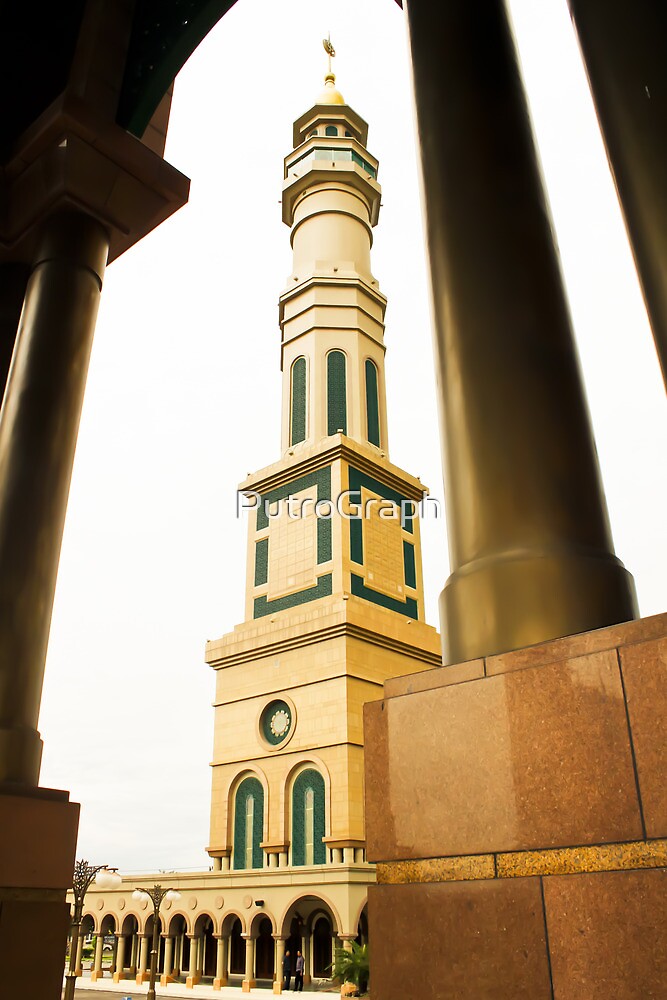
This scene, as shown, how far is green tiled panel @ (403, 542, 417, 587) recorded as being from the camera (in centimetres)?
3023

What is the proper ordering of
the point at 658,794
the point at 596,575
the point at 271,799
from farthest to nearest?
the point at 271,799, the point at 596,575, the point at 658,794

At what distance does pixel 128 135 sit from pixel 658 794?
4.94 metres

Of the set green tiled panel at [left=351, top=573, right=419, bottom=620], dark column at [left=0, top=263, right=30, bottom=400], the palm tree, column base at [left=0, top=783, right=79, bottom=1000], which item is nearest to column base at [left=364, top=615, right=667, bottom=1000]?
column base at [left=0, top=783, right=79, bottom=1000]

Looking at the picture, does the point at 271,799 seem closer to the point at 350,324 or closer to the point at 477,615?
the point at 350,324

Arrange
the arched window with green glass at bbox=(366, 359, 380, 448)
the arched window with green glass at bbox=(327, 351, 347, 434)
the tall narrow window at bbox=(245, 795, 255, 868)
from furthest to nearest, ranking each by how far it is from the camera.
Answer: the arched window with green glass at bbox=(366, 359, 380, 448)
the arched window with green glass at bbox=(327, 351, 347, 434)
the tall narrow window at bbox=(245, 795, 255, 868)

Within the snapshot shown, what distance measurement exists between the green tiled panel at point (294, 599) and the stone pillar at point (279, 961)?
411 inches

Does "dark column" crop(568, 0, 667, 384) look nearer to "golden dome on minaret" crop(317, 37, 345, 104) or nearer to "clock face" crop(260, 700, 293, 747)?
"clock face" crop(260, 700, 293, 747)

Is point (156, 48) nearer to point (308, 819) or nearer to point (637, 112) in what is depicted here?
point (637, 112)

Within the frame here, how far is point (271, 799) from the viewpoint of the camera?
24719 mm

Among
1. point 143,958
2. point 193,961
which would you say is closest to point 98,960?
point 143,958

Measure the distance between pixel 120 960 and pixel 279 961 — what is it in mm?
7963

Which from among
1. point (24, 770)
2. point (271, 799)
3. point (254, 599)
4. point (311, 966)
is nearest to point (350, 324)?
point (254, 599)

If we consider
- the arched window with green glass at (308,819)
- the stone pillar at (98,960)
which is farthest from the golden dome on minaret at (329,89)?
the stone pillar at (98,960)

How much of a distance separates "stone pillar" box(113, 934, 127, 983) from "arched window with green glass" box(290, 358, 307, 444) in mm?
19126
